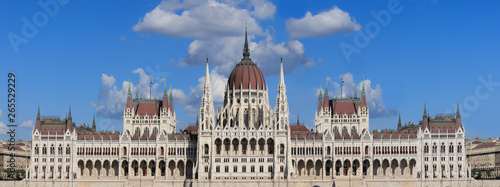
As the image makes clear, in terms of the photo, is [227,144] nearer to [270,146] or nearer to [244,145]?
[244,145]

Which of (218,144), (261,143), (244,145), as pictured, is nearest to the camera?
(261,143)

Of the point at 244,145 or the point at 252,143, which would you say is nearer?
the point at 252,143

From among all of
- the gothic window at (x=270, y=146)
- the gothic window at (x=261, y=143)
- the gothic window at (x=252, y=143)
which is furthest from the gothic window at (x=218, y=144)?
the gothic window at (x=270, y=146)

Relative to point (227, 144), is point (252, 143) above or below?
above

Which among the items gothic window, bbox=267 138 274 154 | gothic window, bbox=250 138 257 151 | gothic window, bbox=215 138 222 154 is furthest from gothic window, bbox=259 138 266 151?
gothic window, bbox=215 138 222 154

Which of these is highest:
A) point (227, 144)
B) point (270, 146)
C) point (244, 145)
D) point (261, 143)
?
point (261, 143)

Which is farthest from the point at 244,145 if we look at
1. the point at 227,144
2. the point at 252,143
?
the point at 227,144

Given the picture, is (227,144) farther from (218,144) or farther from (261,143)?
(261,143)

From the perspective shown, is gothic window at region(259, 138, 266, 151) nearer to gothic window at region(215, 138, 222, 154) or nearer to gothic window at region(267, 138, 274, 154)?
gothic window at region(267, 138, 274, 154)

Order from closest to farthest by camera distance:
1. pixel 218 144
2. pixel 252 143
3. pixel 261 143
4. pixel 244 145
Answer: pixel 261 143 < pixel 252 143 < pixel 244 145 < pixel 218 144

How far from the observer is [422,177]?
199500 millimetres

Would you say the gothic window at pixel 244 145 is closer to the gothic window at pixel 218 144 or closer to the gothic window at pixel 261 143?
the gothic window at pixel 261 143

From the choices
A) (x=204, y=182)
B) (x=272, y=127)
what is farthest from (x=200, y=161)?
(x=272, y=127)

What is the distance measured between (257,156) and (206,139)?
12.3 m
